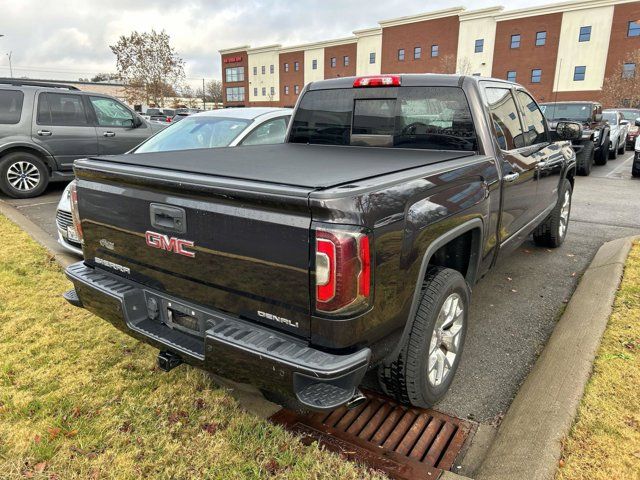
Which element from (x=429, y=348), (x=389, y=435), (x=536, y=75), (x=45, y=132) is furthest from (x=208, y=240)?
(x=536, y=75)

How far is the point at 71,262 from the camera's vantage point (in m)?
5.13

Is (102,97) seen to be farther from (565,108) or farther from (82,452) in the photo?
(565,108)

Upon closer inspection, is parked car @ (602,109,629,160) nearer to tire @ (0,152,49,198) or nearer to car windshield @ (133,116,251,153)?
car windshield @ (133,116,251,153)

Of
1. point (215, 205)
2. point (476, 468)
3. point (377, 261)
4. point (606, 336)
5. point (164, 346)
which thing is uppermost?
point (215, 205)

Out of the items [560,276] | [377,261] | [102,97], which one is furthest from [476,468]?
[102,97]

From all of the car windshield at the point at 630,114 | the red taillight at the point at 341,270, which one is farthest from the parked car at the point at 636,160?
the red taillight at the point at 341,270

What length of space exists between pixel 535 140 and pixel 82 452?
4502mm

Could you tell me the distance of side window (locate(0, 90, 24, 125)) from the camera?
27.3 feet

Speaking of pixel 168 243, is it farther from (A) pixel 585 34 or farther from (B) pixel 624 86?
(A) pixel 585 34

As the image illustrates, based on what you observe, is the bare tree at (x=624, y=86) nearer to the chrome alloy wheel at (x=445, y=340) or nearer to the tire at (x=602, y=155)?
the tire at (x=602, y=155)

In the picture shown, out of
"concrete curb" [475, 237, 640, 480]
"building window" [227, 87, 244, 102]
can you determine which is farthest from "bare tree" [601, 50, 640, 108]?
"building window" [227, 87, 244, 102]

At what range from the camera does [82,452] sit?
2449mm

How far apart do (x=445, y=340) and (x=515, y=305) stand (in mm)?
1836

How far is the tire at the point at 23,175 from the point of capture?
8.43 metres
